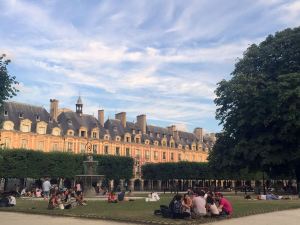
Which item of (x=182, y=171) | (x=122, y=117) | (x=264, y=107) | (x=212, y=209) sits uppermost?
(x=122, y=117)

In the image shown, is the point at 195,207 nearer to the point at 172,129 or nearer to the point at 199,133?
the point at 172,129

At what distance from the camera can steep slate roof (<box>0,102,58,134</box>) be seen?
82.8 metres

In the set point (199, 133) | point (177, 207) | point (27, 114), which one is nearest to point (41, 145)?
point (27, 114)

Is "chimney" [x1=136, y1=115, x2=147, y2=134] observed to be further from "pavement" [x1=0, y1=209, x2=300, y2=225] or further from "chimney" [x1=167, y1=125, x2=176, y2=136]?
"pavement" [x1=0, y1=209, x2=300, y2=225]

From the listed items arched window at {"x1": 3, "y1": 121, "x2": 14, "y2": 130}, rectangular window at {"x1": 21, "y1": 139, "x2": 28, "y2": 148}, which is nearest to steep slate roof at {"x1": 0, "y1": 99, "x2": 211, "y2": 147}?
arched window at {"x1": 3, "y1": 121, "x2": 14, "y2": 130}

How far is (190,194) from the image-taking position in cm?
2150

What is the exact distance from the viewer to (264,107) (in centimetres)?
3909

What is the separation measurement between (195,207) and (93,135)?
251 feet

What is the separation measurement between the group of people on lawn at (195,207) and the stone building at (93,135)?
56857 millimetres

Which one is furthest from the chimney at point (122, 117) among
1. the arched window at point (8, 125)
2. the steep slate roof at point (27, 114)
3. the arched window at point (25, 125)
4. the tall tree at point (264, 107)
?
the tall tree at point (264, 107)

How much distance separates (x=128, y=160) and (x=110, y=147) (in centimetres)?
2194

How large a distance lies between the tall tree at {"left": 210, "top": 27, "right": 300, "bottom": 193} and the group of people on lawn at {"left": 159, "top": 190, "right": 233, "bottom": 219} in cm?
1788

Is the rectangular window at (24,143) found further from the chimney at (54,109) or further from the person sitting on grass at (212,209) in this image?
the person sitting on grass at (212,209)

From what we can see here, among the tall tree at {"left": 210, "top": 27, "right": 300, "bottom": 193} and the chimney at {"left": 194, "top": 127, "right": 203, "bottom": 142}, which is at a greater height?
the chimney at {"left": 194, "top": 127, "right": 203, "bottom": 142}
